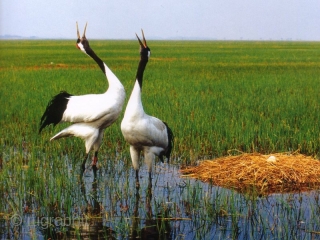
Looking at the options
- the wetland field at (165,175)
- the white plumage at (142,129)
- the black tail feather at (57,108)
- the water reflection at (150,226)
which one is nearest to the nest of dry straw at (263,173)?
the wetland field at (165,175)

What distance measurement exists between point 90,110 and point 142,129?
91 cm

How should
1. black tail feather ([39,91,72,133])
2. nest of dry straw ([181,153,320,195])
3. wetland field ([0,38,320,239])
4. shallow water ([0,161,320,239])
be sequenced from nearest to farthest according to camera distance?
shallow water ([0,161,320,239])
wetland field ([0,38,320,239])
nest of dry straw ([181,153,320,195])
black tail feather ([39,91,72,133])

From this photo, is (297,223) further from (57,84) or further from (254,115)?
(57,84)

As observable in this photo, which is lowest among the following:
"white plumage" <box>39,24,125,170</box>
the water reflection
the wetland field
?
the water reflection

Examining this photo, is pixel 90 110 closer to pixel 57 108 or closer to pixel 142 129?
pixel 57 108

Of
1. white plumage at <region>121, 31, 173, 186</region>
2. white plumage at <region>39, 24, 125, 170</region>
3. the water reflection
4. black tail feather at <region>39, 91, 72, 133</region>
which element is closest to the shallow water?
the water reflection

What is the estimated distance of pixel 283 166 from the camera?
6.18 m

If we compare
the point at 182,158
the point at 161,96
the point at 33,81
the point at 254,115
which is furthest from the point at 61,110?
the point at 33,81

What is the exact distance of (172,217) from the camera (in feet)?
15.8

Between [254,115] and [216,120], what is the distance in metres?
1.02

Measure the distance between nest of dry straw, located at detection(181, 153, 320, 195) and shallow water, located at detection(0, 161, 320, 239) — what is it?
284 mm

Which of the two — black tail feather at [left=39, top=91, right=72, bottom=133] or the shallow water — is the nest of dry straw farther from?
black tail feather at [left=39, top=91, right=72, bottom=133]

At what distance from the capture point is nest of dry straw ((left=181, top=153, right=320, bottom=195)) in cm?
589

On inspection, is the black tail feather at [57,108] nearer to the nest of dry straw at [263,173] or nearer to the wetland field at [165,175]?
the wetland field at [165,175]
